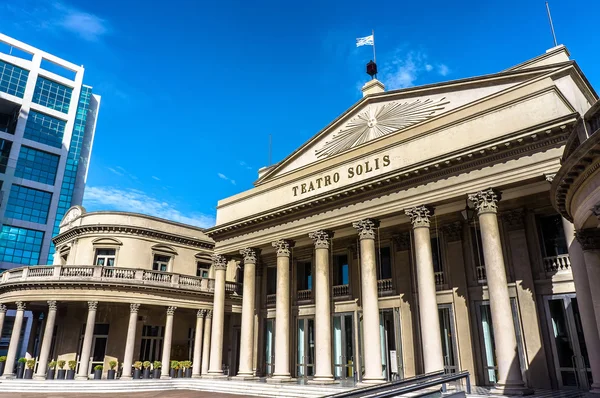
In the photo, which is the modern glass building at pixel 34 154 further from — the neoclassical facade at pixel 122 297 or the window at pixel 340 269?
the window at pixel 340 269

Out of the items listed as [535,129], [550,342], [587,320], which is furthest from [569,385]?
[535,129]

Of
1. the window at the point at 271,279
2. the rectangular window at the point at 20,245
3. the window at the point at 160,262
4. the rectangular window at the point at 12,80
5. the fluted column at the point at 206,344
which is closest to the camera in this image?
the fluted column at the point at 206,344

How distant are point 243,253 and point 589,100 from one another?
16206 mm

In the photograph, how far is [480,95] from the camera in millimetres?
16984

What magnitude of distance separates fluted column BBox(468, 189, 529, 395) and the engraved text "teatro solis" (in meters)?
4.32

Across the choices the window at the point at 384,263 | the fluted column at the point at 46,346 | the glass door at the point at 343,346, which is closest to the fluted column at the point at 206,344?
the glass door at the point at 343,346

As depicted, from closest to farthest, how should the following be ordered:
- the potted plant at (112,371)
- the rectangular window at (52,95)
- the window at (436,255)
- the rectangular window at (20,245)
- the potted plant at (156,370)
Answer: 1. the window at (436,255)
2. the potted plant at (112,371)
3. the potted plant at (156,370)
4. the rectangular window at (20,245)
5. the rectangular window at (52,95)

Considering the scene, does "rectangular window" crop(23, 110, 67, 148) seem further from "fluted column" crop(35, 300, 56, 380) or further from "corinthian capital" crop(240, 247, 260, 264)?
"corinthian capital" crop(240, 247, 260, 264)

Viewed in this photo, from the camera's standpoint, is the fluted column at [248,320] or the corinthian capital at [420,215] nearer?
the corinthian capital at [420,215]

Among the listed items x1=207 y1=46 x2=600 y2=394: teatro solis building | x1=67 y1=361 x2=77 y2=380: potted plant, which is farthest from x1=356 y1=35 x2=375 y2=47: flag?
x1=67 y1=361 x2=77 y2=380: potted plant

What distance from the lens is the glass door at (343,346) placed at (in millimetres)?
19500

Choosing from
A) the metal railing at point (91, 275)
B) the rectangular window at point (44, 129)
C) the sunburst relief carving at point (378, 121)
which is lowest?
the metal railing at point (91, 275)

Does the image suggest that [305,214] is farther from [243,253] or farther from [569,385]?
[569,385]

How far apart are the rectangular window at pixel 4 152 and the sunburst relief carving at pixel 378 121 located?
40149 millimetres
